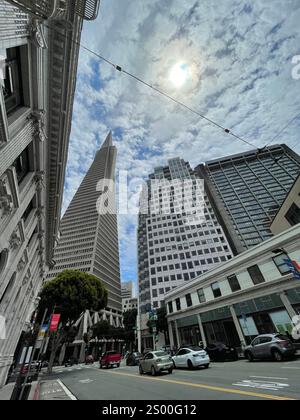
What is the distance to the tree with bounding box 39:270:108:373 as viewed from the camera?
1019 inches

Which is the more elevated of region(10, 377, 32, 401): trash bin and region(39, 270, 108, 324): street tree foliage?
region(39, 270, 108, 324): street tree foliage

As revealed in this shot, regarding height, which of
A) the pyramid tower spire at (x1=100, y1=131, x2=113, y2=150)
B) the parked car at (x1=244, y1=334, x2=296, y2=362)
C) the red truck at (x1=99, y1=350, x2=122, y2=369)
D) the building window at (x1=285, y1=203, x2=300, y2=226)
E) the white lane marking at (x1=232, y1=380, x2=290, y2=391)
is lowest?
the white lane marking at (x1=232, y1=380, x2=290, y2=391)

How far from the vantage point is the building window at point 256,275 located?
71.9ft

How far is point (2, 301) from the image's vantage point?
42.9ft

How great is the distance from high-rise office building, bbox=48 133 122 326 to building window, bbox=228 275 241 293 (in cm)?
7213

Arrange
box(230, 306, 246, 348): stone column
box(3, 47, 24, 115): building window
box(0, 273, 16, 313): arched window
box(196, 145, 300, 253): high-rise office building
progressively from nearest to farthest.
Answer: box(3, 47, 24, 115): building window → box(0, 273, 16, 313): arched window → box(230, 306, 246, 348): stone column → box(196, 145, 300, 253): high-rise office building

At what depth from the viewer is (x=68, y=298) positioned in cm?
2588

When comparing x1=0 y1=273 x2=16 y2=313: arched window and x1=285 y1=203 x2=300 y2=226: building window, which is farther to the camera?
x1=285 y1=203 x2=300 y2=226: building window

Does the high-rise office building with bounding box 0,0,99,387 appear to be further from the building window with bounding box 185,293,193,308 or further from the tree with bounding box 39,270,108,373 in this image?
the building window with bounding box 185,293,193,308

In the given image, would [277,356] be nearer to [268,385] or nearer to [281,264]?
[268,385]

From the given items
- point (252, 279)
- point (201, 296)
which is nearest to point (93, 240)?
point (201, 296)

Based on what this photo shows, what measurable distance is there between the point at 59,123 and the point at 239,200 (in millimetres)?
112683

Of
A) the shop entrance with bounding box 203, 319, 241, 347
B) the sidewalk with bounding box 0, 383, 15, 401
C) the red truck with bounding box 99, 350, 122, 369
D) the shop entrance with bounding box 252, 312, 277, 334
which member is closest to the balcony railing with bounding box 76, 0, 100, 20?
the sidewalk with bounding box 0, 383, 15, 401
